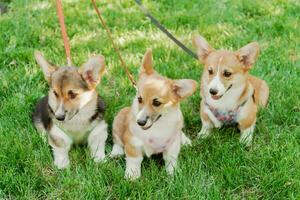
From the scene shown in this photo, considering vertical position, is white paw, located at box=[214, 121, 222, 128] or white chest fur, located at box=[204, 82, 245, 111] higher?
white chest fur, located at box=[204, 82, 245, 111]

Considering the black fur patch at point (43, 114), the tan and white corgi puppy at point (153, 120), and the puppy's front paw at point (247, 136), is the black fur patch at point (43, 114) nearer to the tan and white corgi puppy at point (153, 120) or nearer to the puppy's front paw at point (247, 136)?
the tan and white corgi puppy at point (153, 120)

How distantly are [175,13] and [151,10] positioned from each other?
0.35 m

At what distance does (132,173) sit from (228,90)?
3.47ft

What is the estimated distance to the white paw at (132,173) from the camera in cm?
383

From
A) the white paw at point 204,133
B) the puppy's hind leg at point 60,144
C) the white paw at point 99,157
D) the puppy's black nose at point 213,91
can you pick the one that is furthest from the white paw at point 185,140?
the puppy's hind leg at point 60,144

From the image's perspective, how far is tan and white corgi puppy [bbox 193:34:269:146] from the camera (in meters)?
4.19

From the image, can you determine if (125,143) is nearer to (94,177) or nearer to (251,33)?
(94,177)

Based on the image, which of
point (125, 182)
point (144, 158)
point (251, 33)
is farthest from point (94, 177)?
point (251, 33)

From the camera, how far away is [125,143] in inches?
155

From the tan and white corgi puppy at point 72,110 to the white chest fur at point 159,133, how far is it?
0.40m

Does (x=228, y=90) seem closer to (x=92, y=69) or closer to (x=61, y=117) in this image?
(x=92, y=69)

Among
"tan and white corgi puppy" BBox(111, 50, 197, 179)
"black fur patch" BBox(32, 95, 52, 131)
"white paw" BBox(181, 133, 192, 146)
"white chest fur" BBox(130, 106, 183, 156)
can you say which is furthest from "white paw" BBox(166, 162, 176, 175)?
"black fur patch" BBox(32, 95, 52, 131)

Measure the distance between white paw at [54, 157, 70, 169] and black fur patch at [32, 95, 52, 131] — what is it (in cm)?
27

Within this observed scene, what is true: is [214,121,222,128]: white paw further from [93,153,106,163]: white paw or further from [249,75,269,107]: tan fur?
[93,153,106,163]: white paw
